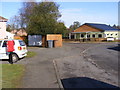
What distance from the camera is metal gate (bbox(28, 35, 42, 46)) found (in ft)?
98.7

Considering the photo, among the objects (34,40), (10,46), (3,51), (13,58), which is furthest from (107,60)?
(34,40)

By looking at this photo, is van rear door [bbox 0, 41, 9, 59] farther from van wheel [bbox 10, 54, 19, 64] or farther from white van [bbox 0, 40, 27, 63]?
van wheel [bbox 10, 54, 19, 64]

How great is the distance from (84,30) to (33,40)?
1290 inches

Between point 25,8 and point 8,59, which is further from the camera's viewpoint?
point 25,8

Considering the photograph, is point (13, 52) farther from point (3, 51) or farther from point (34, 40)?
point (34, 40)

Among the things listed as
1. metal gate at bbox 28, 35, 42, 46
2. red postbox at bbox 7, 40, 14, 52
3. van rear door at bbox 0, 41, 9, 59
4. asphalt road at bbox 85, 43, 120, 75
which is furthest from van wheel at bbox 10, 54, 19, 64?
metal gate at bbox 28, 35, 42, 46

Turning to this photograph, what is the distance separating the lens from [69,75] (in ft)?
30.8

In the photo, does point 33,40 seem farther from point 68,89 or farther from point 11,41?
point 68,89

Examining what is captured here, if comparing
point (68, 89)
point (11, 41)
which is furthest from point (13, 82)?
point (11, 41)

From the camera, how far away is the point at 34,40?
30438 mm

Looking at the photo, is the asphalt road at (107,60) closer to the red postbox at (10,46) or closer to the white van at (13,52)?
the white van at (13,52)

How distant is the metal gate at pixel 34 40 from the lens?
30.1 meters

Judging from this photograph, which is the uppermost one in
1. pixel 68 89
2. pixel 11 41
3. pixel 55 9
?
pixel 55 9

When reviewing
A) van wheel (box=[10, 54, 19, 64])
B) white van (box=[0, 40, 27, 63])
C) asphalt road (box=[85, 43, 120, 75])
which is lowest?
asphalt road (box=[85, 43, 120, 75])
